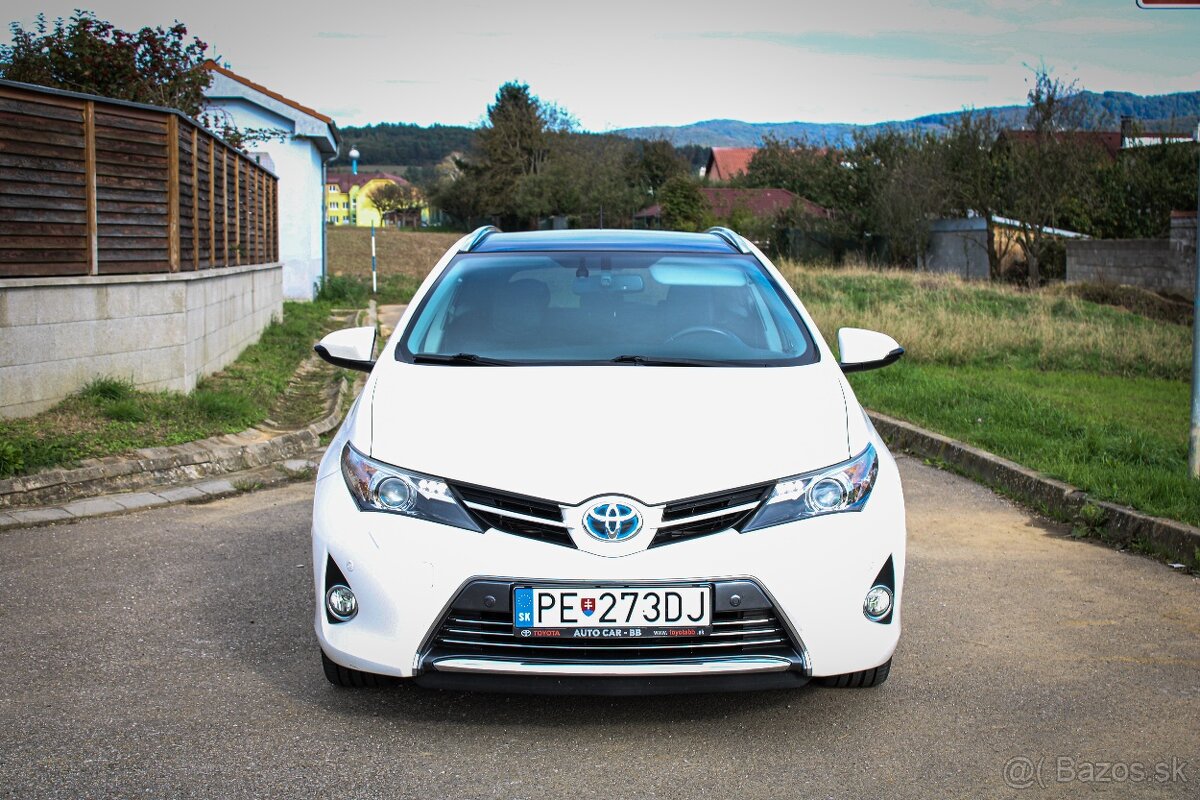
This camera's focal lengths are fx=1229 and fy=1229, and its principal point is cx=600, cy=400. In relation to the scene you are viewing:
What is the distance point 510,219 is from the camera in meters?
92.0

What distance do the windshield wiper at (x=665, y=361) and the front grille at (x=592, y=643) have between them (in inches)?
45.5

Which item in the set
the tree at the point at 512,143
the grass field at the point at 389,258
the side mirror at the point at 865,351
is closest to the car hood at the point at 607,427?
the side mirror at the point at 865,351

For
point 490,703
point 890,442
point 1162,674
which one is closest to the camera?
point 490,703

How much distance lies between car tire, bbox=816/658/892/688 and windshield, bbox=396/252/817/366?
1156mm

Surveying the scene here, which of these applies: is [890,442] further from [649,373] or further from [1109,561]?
[649,373]

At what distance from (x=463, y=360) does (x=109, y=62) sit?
52.2 ft

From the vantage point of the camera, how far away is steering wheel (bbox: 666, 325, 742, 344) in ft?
15.6

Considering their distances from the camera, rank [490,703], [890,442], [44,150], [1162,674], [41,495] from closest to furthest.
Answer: [490,703] < [1162,674] < [41,495] < [44,150] < [890,442]

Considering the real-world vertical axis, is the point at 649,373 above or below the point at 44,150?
below

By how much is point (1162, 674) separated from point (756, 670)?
68.3 inches

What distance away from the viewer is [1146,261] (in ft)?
94.5

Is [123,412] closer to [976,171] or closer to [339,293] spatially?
[339,293]

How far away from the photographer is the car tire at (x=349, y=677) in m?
3.92

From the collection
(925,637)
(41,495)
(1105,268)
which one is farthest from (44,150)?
(1105,268)
